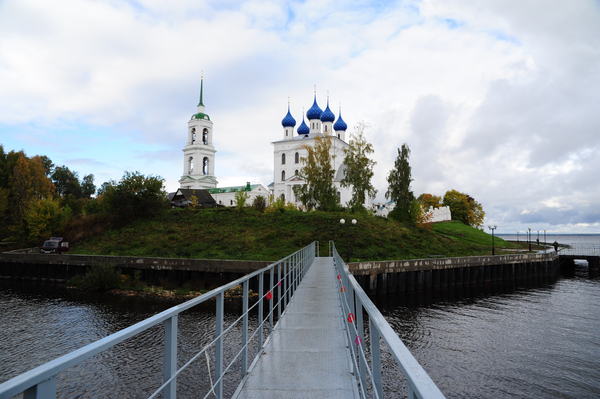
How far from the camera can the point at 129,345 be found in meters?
12.6

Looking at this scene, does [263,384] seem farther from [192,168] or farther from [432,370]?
[192,168]

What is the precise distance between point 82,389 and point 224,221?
28919 mm

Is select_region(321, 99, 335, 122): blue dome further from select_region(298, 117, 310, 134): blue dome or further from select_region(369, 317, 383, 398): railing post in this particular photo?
select_region(369, 317, 383, 398): railing post

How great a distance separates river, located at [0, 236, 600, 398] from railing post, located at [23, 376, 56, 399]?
932 centimetres

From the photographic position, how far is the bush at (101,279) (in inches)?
873

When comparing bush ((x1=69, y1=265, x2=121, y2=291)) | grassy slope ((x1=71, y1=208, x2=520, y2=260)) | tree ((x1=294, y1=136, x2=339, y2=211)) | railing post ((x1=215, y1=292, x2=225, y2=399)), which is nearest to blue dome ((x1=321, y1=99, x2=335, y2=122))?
tree ((x1=294, y1=136, x2=339, y2=211))

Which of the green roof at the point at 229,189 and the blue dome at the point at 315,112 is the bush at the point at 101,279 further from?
the blue dome at the point at 315,112

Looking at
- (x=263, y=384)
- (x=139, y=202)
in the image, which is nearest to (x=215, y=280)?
(x=263, y=384)

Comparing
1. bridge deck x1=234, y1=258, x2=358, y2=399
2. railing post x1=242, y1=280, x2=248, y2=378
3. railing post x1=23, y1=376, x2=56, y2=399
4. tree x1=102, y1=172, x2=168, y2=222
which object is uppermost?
tree x1=102, y1=172, x2=168, y2=222

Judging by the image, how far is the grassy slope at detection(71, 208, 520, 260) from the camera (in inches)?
1127

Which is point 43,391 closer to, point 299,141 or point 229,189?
point 299,141

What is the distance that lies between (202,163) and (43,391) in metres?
74.1

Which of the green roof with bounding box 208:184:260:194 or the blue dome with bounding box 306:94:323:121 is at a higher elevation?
the blue dome with bounding box 306:94:323:121

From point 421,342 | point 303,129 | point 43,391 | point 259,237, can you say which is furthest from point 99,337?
point 303,129
